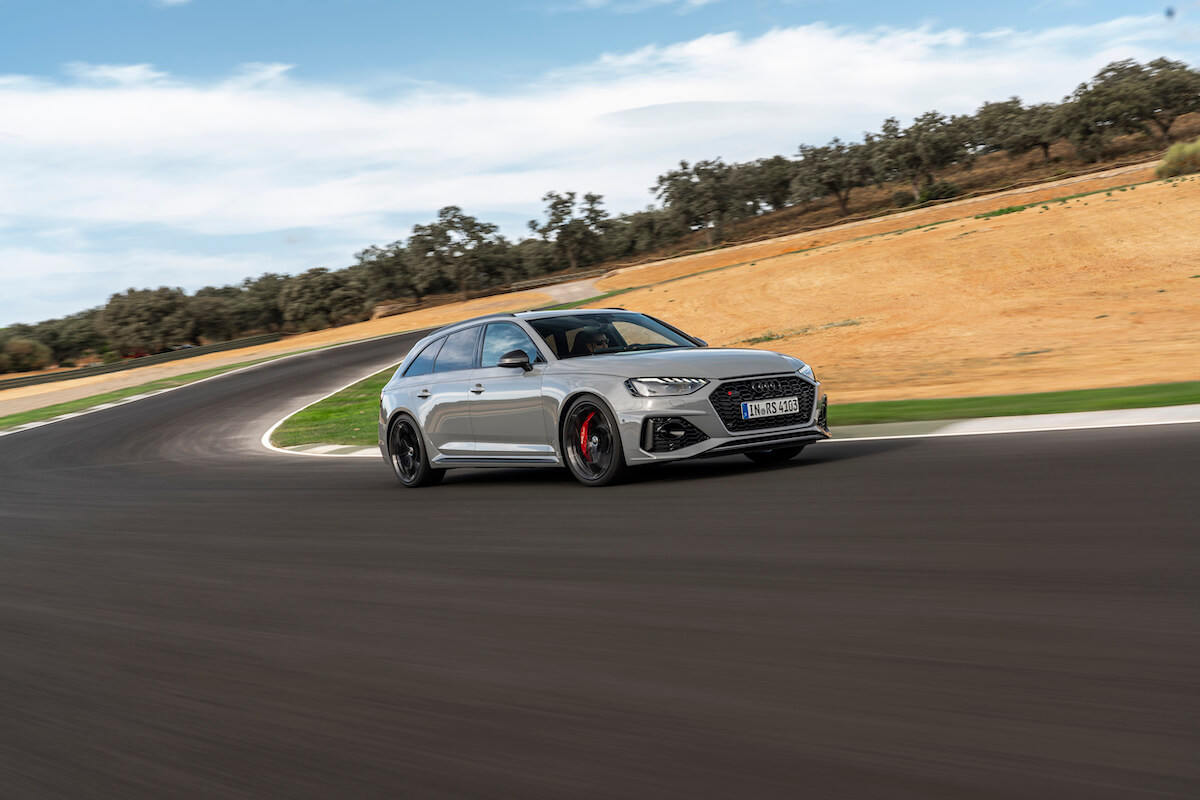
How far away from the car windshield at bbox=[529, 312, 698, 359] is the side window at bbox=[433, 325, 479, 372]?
2.77ft

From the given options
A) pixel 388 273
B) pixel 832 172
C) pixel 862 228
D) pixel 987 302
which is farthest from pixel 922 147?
pixel 987 302

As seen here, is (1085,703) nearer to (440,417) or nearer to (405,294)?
(440,417)

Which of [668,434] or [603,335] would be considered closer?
[668,434]

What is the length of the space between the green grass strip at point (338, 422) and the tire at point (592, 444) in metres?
8.01

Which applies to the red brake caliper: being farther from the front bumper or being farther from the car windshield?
the car windshield

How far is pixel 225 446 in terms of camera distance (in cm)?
1895

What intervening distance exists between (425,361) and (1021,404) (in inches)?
250

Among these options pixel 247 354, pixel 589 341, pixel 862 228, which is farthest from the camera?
pixel 862 228

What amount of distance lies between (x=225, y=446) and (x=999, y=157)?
311 feet

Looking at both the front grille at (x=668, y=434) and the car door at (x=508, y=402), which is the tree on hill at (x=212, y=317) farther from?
the front grille at (x=668, y=434)

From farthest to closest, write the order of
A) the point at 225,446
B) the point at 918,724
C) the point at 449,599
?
1. the point at 225,446
2. the point at 449,599
3. the point at 918,724

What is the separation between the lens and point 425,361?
38.4ft

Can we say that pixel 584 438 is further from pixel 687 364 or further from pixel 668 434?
pixel 687 364

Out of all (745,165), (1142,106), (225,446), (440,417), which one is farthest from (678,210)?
(440,417)
